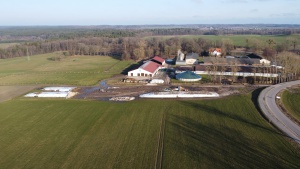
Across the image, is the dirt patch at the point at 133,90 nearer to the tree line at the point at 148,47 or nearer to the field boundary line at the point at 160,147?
the field boundary line at the point at 160,147

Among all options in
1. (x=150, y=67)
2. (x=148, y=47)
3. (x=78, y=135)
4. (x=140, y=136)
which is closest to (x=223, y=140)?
(x=140, y=136)

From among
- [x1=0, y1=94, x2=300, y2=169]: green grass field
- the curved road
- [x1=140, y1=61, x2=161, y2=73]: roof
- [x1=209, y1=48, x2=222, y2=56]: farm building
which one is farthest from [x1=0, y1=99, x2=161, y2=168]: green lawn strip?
[x1=209, y1=48, x2=222, y2=56]: farm building

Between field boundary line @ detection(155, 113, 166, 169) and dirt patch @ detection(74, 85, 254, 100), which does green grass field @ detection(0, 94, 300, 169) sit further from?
dirt patch @ detection(74, 85, 254, 100)

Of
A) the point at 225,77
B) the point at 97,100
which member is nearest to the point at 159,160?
the point at 97,100

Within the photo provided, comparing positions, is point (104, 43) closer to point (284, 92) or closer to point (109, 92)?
point (109, 92)

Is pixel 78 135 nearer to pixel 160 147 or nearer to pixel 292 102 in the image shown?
pixel 160 147

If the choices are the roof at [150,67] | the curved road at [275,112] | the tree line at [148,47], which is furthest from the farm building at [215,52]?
the curved road at [275,112]
